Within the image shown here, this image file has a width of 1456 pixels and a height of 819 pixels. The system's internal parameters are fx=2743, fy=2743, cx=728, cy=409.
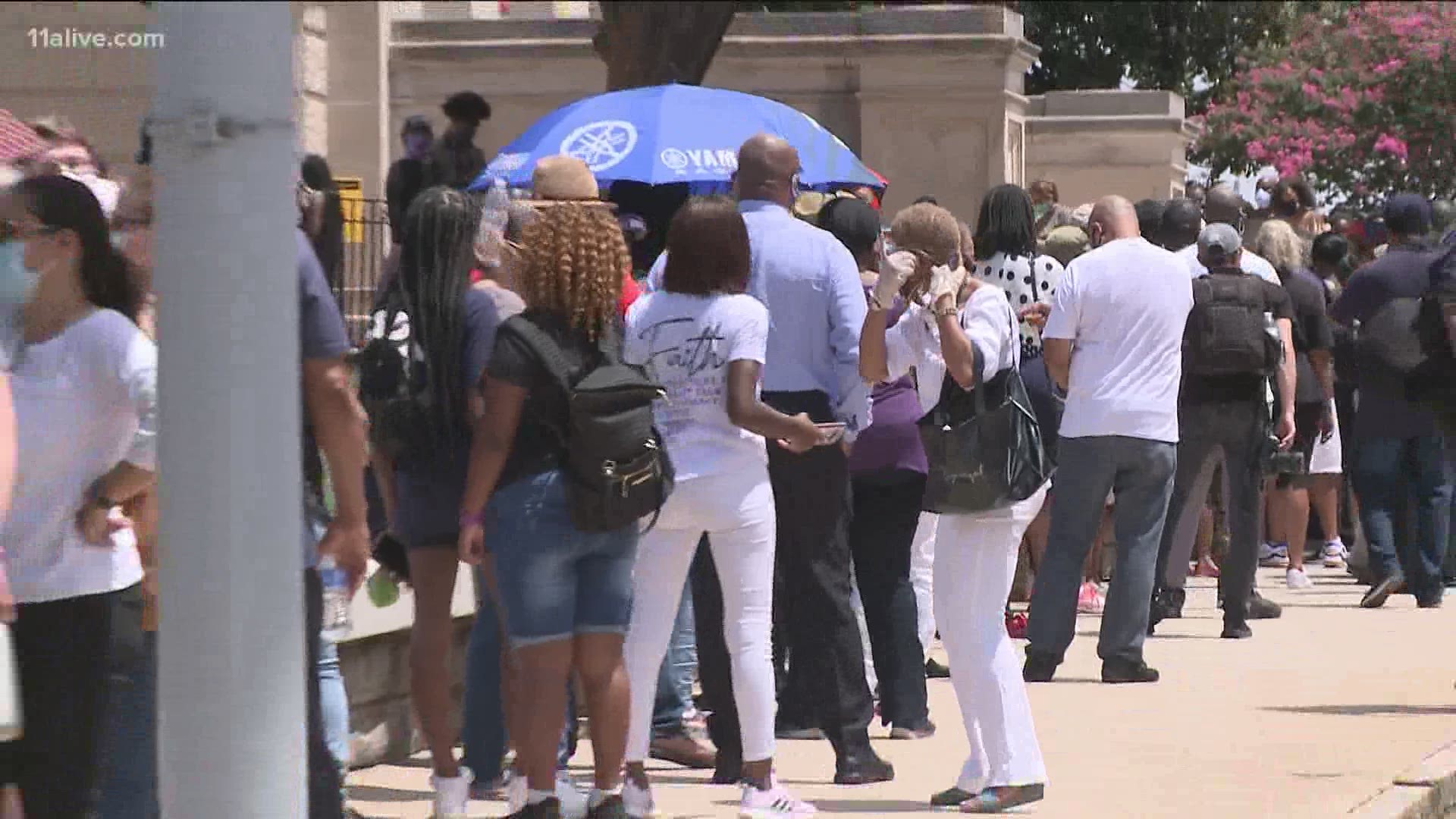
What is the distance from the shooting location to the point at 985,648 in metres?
7.81

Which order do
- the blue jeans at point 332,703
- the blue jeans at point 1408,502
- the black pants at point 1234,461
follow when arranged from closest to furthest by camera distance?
the blue jeans at point 332,703, the black pants at point 1234,461, the blue jeans at point 1408,502

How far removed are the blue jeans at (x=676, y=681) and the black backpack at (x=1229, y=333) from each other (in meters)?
3.67

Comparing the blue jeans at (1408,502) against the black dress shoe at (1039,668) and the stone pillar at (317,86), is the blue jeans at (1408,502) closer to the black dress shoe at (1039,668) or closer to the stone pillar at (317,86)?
the black dress shoe at (1039,668)

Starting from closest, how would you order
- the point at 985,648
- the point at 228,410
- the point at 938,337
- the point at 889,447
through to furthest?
1. the point at 228,410
2. the point at 985,648
3. the point at 938,337
4. the point at 889,447

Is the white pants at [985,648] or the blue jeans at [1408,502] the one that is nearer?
the white pants at [985,648]

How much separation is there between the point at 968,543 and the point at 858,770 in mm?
820

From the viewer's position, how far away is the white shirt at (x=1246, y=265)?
499 inches

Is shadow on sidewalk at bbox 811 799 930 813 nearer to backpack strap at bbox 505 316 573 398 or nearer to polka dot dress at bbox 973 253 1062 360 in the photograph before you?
backpack strap at bbox 505 316 573 398

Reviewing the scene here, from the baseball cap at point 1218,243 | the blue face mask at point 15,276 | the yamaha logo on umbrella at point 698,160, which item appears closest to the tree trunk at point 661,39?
the yamaha logo on umbrella at point 698,160

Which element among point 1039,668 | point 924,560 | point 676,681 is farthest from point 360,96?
point 676,681

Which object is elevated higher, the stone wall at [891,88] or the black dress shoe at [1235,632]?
the stone wall at [891,88]

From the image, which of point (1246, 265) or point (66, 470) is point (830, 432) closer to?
point (66, 470)

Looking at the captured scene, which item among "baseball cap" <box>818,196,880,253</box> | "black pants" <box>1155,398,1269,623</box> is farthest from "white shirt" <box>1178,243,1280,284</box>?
"baseball cap" <box>818,196,880,253</box>

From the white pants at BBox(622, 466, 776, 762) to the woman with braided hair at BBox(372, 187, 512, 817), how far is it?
0.51 metres
